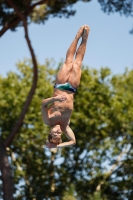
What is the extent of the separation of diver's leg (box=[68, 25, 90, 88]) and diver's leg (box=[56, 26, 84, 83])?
60 millimetres

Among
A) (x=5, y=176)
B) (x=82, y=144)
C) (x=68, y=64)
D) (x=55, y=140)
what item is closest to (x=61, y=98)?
(x=55, y=140)

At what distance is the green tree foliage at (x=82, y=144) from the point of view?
75.8 feet

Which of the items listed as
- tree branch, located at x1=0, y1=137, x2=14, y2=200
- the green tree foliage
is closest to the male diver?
tree branch, located at x1=0, y1=137, x2=14, y2=200

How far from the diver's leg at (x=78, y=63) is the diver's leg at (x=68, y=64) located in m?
0.06

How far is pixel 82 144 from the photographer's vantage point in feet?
77.4

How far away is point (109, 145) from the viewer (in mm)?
23578

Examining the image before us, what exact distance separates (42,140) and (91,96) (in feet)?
9.50

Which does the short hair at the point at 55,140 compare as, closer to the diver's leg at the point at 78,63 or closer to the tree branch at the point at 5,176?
the diver's leg at the point at 78,63

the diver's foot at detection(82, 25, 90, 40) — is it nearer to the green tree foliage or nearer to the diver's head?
the diver's head

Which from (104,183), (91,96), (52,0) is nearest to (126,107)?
(91,96)

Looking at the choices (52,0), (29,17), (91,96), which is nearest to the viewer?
(52,0)

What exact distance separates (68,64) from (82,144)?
15492 mm

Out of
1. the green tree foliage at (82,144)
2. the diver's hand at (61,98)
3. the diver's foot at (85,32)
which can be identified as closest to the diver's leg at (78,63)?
the diver's foot at (85,32)

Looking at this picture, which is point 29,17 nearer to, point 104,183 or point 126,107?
point 126,107
